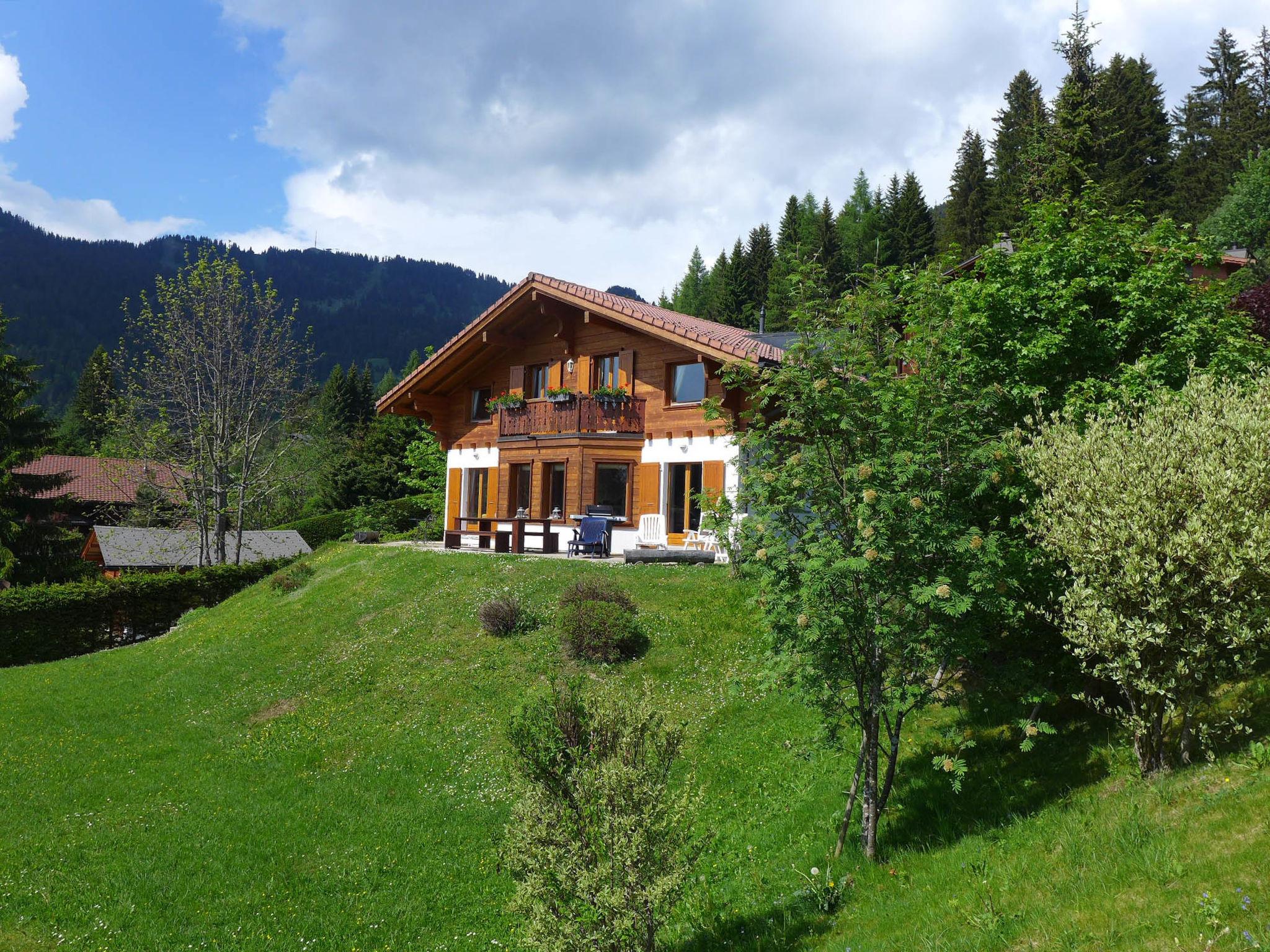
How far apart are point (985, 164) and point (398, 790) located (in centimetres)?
6573

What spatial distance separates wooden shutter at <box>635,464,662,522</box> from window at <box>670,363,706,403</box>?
6.52 ft

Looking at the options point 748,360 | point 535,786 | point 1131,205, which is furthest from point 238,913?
point 1131,205

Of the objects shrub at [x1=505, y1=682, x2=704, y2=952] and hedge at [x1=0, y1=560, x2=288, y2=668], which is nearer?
shrub at [x1=505, y1=682, x2=704, y2=952]

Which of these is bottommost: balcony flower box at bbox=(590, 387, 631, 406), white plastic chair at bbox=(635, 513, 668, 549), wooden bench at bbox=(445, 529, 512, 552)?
wooden bench at bbox=(445, 529, 512, 552)

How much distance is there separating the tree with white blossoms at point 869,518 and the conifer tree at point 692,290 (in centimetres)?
6808

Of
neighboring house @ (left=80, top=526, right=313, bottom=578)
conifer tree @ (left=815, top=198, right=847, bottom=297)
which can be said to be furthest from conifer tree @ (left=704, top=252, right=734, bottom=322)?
neighboring house @ (left=80, top=526, right=313, bottom=578)

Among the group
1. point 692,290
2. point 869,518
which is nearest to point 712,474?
point 869,518

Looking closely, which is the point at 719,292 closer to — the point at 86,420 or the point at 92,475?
the point at 92,475

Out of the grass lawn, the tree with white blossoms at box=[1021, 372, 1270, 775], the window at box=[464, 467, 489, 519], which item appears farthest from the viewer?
the window at box=[464, 467, 489, 519]

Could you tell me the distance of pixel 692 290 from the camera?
83000 millimetres

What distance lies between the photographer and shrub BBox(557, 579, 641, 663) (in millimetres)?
12625

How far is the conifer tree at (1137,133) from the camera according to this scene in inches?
1836

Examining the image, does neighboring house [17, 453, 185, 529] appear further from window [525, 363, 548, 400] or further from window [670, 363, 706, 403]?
window [670, 363, 706, 403]

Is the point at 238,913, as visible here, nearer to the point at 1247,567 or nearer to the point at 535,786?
the point at 535,786
